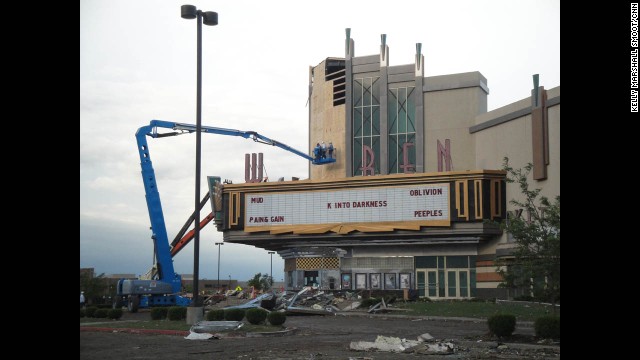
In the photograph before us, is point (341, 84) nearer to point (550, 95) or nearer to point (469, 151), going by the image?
point (469, 151)

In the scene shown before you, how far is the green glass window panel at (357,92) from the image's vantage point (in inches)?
3255

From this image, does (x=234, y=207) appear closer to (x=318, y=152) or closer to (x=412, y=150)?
(x=318, y=152)

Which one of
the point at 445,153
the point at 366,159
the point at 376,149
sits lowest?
the point at 445,153

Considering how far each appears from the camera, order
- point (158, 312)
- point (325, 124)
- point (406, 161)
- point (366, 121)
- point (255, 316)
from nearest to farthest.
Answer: point (255, 316)
point (158, 312)
point (406, 161)
point (366, 121)
point (325, 124)

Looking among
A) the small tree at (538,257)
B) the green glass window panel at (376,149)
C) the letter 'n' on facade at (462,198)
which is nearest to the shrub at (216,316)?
the small tree at (538,257)

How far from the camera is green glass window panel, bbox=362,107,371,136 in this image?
81688 mm

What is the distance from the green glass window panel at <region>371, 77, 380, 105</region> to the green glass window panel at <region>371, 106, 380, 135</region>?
77 centimetres

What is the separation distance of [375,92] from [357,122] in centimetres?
417

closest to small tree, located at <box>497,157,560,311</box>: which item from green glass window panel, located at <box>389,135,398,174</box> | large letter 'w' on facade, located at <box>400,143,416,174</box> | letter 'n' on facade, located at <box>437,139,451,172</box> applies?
letter 'n' on facade, located at <box>437,139,451,172</box>

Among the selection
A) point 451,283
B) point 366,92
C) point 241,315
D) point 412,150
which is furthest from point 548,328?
point 366,92

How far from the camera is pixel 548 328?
870 inches

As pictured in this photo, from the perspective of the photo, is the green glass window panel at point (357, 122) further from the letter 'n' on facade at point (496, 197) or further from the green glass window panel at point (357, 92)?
the letter 'n' on facade at point (496, 197)
